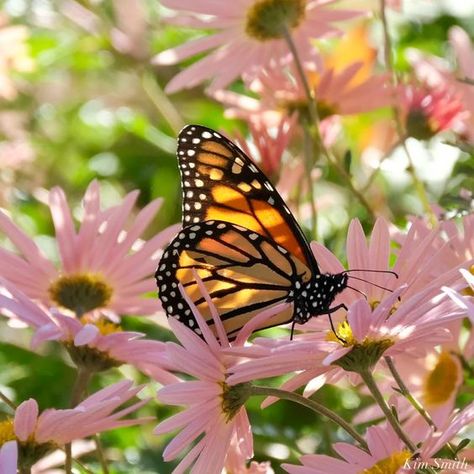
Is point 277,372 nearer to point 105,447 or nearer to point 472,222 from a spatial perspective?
point 472,222

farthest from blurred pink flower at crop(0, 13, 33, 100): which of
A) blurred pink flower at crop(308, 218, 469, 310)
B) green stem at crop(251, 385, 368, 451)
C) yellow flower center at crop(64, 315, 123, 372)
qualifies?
green stem at crop(251, 385, 368, 451)

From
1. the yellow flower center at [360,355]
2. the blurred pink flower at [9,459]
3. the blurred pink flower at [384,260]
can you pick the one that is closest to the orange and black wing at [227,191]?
the blurred pink flower at [384,260]

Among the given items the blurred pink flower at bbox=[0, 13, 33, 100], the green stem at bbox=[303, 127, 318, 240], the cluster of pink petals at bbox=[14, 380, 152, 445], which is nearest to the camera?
the cluster of pink petals at bbox=[14, 380, 152, 445]

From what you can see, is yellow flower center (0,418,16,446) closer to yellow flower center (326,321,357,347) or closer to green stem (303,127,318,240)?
yellow flower center (326,321,357,347)

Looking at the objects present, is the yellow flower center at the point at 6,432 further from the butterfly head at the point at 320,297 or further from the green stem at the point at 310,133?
the green stem at the point at 310,133

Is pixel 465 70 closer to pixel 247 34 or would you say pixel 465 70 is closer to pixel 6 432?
pixel 247 34
